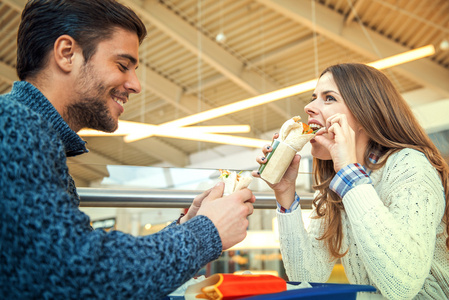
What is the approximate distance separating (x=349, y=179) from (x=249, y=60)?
381 inches

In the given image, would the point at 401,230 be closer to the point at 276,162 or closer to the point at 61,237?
the point at 276,162

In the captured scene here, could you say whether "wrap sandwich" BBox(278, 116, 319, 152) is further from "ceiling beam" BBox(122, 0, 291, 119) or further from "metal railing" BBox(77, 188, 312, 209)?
Result: "ceiling beam" BBox(122, 0, 291, 119)

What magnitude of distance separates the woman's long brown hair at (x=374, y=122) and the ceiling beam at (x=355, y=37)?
663 cm

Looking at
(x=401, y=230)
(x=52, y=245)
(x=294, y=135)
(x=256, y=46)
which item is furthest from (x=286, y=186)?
(x=256, y=46)

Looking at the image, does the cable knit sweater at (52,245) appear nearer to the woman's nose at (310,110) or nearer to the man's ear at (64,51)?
the man's ear at (64,51)

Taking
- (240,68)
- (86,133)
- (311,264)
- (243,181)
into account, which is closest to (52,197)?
(243,181)

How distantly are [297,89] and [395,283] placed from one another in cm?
394

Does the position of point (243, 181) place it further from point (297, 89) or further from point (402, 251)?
point (297, 89)

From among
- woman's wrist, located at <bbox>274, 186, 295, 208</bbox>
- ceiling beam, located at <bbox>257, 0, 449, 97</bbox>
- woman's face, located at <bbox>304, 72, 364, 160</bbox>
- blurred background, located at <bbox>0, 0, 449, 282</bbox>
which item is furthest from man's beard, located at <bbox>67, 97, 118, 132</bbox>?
ceiling beam, located at <bbox>257, 0, 449, 97</bbox>

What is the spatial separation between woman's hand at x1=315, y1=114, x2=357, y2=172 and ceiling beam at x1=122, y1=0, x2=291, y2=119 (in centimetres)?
743

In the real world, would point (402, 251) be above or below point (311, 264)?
above

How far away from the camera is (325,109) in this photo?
1664mm

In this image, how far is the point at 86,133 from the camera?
6012mm

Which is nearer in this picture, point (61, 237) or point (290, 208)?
point (61, 237)
